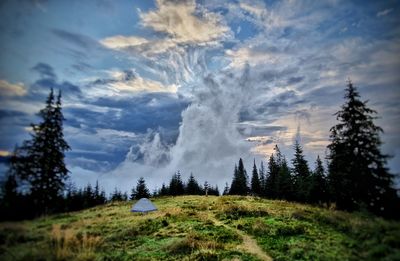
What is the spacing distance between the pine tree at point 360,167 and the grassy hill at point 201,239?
22.9 inches

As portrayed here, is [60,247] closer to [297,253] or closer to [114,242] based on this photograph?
[114,242]

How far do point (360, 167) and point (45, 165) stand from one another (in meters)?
10.3

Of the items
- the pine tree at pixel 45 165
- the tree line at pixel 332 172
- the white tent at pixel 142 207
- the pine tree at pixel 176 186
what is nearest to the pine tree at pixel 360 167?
the tree line at pixel 332 172

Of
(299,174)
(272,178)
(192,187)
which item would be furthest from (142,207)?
(192,187)

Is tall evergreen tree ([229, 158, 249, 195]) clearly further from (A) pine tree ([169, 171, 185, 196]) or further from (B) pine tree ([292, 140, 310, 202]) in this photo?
(B) pine tree ([292, 140, 310, 202])

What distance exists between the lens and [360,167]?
1073 cm

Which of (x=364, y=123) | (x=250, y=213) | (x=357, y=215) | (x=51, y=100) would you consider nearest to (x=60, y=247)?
(x=51, y=100)

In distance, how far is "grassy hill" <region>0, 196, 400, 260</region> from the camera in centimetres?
934

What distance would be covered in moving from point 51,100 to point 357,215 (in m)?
11.6

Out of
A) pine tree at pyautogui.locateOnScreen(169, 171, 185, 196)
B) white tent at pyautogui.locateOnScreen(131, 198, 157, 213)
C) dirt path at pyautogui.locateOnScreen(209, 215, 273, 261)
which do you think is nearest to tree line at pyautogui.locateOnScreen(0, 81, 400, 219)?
dirt path at pyautogui.locateOnScreen(209, 215, 273, 261)

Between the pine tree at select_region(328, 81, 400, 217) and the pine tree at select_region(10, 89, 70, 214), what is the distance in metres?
9.74

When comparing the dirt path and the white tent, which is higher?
the white tent

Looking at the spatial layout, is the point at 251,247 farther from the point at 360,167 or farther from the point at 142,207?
the point at 142,207

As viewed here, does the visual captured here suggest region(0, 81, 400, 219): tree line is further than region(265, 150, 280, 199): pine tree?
No
